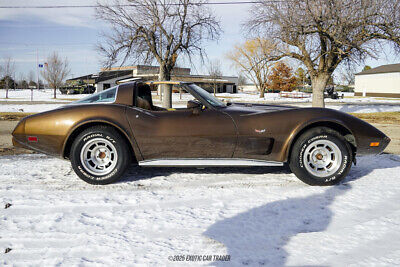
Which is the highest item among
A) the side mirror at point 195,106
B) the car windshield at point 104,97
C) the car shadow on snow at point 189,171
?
the car windshield at point 104,97

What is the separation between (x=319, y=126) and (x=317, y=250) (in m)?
1.97

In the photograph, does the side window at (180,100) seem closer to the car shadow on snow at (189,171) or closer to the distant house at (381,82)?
the car shadow on snow at (189,171)

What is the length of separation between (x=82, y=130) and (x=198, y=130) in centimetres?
149

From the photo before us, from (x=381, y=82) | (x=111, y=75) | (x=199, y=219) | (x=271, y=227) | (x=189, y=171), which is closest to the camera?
(x=271, y=227)

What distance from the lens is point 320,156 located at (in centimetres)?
385

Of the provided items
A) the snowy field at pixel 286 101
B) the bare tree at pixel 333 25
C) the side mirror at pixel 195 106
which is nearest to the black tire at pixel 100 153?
the side mirror at pixel 195 106

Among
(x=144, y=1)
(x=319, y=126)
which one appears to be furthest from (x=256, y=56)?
(x=319, y=126)

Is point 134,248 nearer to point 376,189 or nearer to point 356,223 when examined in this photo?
point 356,223

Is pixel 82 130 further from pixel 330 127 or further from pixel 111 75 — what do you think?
pixel 111 75

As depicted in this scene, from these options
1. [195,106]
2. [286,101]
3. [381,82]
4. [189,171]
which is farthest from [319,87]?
[381,82]

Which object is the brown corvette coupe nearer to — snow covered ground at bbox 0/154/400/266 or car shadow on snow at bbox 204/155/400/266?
snow covered ground at bbox 0/154/400/266

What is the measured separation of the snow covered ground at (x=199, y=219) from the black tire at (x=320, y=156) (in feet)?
0.46

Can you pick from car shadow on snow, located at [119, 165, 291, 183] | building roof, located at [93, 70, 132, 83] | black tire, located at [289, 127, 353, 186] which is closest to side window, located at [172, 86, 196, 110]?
car shadow on snow, located at [119, 165, 291, 183]

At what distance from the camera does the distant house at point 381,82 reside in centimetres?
5966
